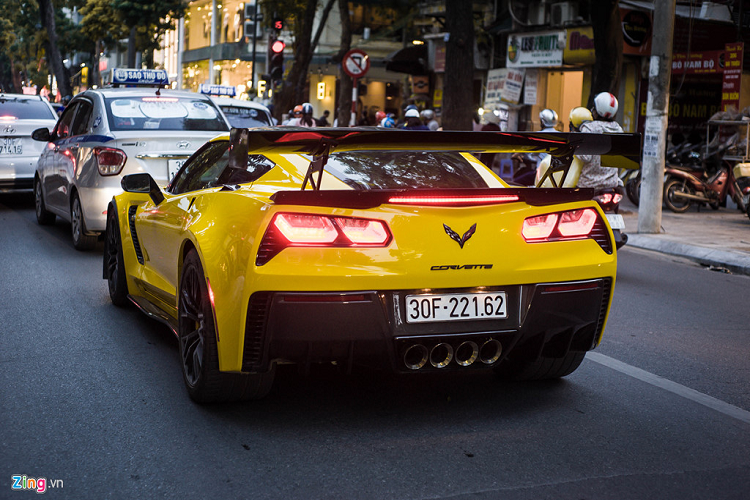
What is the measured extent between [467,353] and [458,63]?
15843mm

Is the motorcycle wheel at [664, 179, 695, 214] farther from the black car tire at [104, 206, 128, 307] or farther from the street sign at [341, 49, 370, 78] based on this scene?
the black car tire at [104, 206, 128, 307]

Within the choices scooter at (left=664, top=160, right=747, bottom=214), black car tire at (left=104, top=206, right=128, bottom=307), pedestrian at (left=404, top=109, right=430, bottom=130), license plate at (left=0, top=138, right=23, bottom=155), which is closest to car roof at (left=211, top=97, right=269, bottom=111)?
pedestrian at (left=404, top=109, right=430, bottom=130)

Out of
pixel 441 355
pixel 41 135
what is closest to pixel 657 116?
pixel 41 135

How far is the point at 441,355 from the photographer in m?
4.31

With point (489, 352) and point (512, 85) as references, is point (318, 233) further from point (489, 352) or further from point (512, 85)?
point (512, 85)

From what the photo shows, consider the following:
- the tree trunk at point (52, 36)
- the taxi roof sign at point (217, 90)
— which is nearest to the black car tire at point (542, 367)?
the taxi roof sign at point (217, 90)

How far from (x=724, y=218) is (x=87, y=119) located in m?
10.3

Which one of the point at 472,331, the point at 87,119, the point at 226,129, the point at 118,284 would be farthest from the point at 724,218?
the point at 472,331

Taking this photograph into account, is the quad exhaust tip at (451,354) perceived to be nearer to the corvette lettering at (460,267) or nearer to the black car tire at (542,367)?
the corvette lettering at (460,267)

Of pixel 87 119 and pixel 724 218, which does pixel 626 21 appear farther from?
pixel 87 119

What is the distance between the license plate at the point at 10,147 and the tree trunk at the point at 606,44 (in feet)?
31.0

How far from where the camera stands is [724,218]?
1598cm

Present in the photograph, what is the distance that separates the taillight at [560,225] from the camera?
441 centimetres

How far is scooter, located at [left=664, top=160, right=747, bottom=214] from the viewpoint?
16609 millimetres
